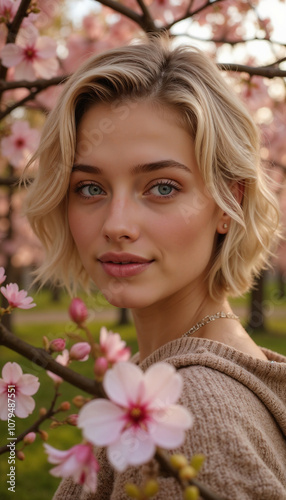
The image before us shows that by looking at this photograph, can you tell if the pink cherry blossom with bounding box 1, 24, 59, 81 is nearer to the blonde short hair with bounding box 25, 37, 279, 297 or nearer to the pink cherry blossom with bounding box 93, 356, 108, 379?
the blonde short hair with bounding box 25, 37, 279, 297

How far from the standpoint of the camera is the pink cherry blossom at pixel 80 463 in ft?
2.46

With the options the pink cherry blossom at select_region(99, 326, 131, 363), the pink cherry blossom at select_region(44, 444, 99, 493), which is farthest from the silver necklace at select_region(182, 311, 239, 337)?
the pink cherry blossom at select_region(44, 444, 99, 493)

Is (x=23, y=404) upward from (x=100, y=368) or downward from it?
downward

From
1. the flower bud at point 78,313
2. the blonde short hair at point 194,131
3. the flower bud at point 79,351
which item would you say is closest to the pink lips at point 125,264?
the blonde short hair at point 194,131

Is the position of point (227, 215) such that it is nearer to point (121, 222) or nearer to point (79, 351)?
point (121, 222)

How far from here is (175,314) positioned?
5.50 ft

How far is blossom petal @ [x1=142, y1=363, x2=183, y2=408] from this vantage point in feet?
2.25

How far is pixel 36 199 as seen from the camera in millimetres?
1837

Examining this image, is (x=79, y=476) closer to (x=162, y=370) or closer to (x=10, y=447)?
(x=162, y=370)

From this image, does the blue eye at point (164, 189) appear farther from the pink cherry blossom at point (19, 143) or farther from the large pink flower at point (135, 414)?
the pink cherry blossom at point (19, 143)

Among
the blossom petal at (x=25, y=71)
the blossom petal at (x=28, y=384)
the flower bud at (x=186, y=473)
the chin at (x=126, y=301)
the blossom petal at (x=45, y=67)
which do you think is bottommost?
the blossom petal at (x=28, y=384)

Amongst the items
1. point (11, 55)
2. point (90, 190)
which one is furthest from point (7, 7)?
point (90, 190)

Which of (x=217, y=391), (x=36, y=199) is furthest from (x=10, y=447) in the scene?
(x=36, y=199)

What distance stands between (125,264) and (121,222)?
120mm
